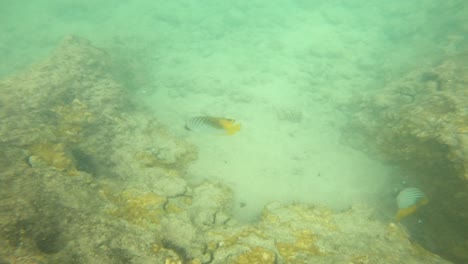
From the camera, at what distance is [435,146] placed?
172 inches

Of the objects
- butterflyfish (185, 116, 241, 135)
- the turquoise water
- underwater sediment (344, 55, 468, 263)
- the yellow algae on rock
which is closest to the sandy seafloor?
the turquoise water

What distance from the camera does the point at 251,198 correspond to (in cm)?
508

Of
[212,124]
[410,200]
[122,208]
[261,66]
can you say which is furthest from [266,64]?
[122,208]

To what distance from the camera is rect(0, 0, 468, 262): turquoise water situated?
5.73 metres

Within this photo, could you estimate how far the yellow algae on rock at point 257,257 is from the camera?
282 centimetres

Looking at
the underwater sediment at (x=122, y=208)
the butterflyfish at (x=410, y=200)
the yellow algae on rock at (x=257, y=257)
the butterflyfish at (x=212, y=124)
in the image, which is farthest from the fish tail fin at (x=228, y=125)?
the butterflyfish at (x=410, y=200)

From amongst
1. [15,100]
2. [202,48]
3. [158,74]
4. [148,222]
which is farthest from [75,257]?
[202,48]

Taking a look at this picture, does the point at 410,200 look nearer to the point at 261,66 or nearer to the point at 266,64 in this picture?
the point at 261,66

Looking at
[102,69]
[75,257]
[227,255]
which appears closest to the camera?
[75,257]

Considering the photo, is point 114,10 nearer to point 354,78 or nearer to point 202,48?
point 202,48

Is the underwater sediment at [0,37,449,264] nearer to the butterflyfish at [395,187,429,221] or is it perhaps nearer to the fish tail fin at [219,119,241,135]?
the butterflyfish at [395,187,429,221]

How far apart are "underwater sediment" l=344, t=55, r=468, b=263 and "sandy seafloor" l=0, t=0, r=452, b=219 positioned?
0.83 metres

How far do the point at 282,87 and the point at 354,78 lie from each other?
9.04 ft

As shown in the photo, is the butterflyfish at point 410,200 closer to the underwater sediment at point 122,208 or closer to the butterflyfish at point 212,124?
the underwater sediment at point 122,208
